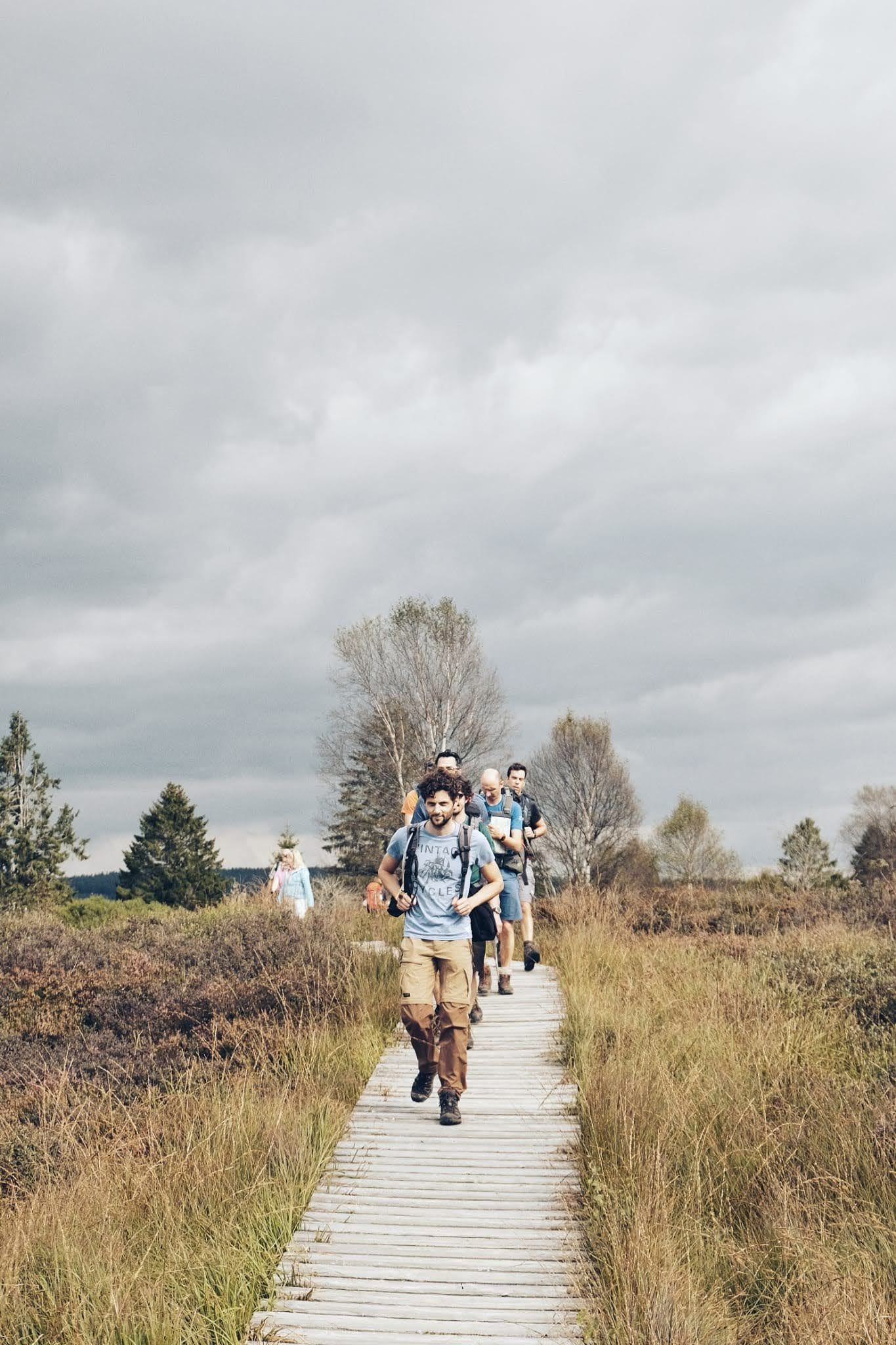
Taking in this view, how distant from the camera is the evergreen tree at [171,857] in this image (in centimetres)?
4412

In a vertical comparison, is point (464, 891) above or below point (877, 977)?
above

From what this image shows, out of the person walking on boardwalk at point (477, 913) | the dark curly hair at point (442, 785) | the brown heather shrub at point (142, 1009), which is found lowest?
the brown heather shrub at point (142, 1009)

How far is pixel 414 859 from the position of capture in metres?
7.15

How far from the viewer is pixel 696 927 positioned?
53.2 ft

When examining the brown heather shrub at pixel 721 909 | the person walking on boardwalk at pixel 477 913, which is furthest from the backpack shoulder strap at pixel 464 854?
the brown heather shrub at pixel 721 909

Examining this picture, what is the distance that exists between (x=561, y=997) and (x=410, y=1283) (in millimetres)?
5572

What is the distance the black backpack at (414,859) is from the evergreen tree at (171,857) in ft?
127

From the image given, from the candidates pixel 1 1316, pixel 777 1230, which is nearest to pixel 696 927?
pixel 777 1230

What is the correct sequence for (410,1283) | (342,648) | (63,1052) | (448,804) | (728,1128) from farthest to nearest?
(342,648)
(63,1052)
(448,804)
(728,1128)
(410,1283)

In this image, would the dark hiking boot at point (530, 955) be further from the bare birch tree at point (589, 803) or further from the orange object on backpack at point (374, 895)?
the bare birch tree at point (589, 803)

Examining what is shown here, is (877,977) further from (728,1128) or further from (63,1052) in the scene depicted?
(63,1052)

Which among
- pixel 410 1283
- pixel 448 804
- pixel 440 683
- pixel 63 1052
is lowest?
pixel 410 1283

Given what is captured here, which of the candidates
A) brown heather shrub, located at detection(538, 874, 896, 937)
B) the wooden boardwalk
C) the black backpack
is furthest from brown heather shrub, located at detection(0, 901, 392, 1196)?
brown heather shrub, located at detection(538, 874, 896, 937)

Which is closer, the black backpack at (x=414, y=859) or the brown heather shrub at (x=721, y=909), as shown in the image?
the black backpack at (x=414, y=859)
